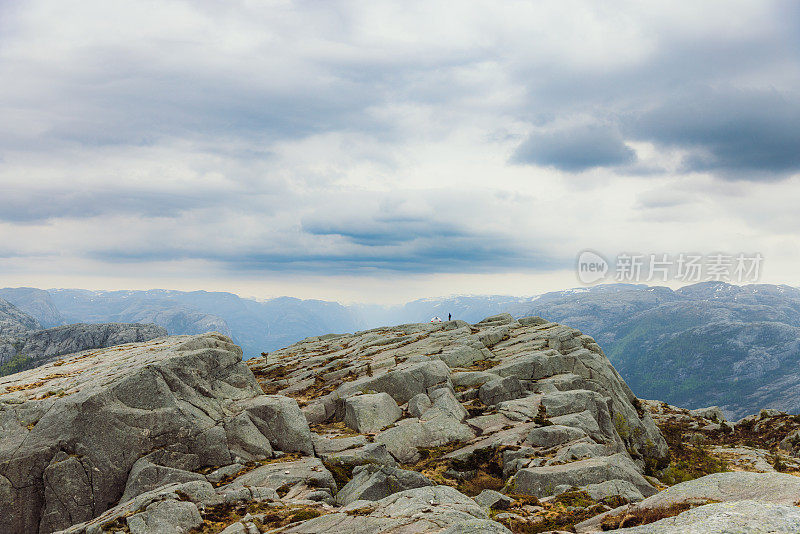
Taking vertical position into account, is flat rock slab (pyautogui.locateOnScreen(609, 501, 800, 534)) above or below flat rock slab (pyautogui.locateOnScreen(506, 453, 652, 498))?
above

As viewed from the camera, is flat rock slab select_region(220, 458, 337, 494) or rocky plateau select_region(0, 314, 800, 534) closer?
rocky plateau select_region(0, 314, 800, 534)

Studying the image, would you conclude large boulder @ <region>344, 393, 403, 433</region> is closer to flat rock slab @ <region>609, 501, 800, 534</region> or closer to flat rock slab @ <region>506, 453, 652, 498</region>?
flat rock slab @ <region>506, 453, 652, 498</region>

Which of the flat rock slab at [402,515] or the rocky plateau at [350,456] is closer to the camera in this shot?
the flat rock slab at [402,515]

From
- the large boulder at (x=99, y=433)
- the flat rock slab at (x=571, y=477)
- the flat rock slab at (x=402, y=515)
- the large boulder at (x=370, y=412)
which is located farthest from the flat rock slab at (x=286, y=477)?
the flat rock slab at (x=571, y=477)

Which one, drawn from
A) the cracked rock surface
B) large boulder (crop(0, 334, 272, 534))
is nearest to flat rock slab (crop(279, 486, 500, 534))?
the cracked rock surface

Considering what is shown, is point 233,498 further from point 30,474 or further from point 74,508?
point 30,474

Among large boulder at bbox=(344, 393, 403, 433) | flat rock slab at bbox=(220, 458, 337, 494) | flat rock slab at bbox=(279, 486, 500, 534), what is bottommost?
large boulder at bbox=(344, 393, 403, 433)

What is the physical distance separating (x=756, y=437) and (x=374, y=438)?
86.3 metres

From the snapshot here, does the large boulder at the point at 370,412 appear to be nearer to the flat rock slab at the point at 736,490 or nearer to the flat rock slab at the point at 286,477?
the flat rock slab at the point at 286,477

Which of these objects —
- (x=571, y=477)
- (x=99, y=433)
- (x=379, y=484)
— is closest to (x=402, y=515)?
(x=379, y=484)

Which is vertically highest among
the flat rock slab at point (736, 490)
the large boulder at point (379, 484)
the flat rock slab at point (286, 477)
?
the flat rock slab at point (736, 490)

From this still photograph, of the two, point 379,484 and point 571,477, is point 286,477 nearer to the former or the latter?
point 379,484

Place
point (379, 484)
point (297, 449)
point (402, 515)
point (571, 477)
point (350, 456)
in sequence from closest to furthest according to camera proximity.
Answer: point (402, 515) → point (379, 484) → point (571, 477) → point (350, 456) → point (297, 449)

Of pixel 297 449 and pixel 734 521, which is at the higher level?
pixel 734 521
